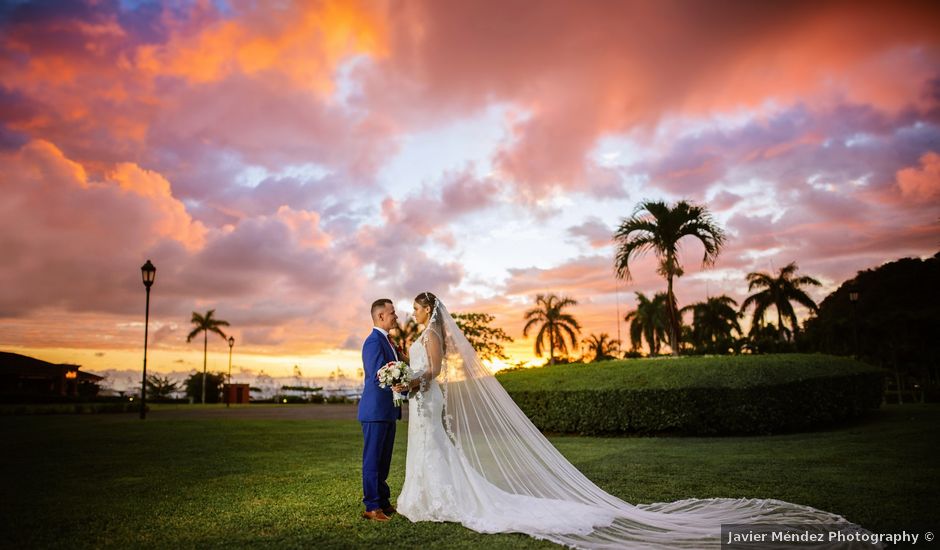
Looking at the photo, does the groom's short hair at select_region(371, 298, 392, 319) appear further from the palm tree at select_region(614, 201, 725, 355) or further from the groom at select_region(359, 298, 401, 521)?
the palm tree at select_region(614, 201, 725, 355)

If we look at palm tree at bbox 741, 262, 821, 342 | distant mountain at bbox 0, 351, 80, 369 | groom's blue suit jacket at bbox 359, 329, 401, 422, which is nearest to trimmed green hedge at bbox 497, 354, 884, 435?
groom's blue suit jacket at bbox 359, 329, 401, 422

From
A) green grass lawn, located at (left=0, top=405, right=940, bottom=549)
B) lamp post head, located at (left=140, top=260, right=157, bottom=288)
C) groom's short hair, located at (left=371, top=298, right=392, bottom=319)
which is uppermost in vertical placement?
lamp post head, located at (left=140, top=260, right=157, bottom=288)

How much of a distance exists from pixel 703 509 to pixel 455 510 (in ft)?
9.41

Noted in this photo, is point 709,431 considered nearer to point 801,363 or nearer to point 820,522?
point 801,363

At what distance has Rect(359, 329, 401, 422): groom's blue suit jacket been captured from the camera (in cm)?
658

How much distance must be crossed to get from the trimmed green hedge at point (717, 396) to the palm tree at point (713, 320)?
158 ft

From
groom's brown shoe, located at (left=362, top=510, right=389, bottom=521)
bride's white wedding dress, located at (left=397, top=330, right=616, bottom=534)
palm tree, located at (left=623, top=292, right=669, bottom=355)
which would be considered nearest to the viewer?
bride's white wedding dress, located at (left=397, top=330, right=616, bottom=534)

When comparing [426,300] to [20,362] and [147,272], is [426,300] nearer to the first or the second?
[147,272]

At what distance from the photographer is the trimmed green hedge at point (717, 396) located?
50.6 ft

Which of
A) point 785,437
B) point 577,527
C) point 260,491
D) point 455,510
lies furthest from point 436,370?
point 785,437

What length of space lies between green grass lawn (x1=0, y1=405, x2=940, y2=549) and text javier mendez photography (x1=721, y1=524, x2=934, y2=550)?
1.36 feet

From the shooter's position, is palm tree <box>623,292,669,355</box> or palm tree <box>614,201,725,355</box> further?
palm tree <box>623,292,669,355</box>

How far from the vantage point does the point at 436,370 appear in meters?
7.00

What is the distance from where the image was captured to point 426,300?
23.3 feet
